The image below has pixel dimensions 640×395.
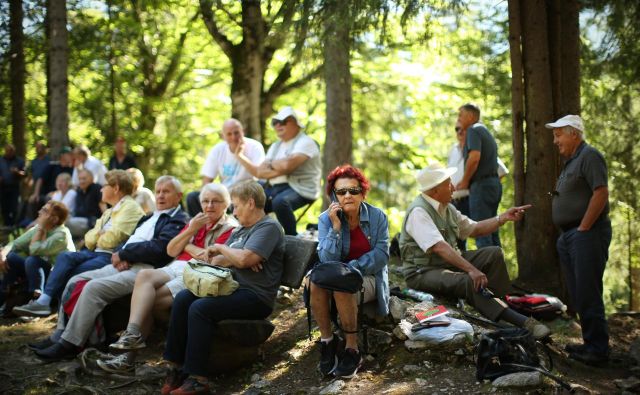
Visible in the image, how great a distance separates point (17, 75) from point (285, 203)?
1008cm

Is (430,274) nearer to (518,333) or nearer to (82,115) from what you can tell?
(518,333)

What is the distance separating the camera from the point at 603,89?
11883 millimetres

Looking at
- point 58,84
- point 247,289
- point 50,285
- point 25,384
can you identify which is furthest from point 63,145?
point 247,289

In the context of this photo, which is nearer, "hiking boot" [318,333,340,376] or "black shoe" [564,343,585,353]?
"hiking boot" [318,333,340,376]


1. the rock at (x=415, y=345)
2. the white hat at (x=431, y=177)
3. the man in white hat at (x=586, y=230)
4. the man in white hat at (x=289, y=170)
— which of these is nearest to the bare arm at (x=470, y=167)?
the white hat at (x=431, y=177)

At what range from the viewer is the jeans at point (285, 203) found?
301 inches

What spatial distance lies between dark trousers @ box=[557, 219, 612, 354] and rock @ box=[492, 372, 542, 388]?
145cm

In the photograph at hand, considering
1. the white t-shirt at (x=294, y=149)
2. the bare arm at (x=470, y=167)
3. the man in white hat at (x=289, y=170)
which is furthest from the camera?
the white t-shirt at (x=294, y=149)

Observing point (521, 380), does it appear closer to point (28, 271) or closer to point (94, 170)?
point (28, 271)

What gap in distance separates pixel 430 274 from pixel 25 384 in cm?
360

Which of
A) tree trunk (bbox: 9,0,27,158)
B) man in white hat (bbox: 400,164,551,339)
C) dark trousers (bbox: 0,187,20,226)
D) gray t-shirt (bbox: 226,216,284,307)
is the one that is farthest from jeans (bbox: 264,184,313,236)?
dark trousers (bbox: 0,187,20,226)

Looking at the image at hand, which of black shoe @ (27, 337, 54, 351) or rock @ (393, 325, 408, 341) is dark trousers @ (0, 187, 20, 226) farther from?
rock @ (393, 325, 408, 341)

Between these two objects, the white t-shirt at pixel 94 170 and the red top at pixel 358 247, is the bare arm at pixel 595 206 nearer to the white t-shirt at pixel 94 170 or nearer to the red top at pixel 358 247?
the red top at pixel 358 247

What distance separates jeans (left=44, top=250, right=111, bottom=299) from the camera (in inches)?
278
